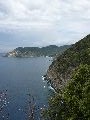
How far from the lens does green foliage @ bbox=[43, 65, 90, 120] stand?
52.8 meters

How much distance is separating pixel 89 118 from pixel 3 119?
85500 millimetres

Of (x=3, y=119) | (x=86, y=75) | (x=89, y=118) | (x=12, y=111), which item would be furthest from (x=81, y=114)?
(x=12, y=111)

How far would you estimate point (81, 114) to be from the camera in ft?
177

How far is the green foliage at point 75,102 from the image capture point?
5284 centimetres

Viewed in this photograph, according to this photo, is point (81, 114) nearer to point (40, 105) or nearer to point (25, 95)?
point (40, 105)

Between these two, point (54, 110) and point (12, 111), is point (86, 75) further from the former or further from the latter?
point (12, 111)

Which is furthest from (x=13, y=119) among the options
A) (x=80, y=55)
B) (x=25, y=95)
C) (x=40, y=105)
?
(x=80, y=55)

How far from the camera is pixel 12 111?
153 metres

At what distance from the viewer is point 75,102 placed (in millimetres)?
54062

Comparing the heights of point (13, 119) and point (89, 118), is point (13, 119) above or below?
below

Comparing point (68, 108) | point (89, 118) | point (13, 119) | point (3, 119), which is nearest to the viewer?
point (89, 118)

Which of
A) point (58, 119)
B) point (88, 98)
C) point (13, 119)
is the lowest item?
point (13, 119)

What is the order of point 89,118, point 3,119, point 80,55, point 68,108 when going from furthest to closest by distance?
point 80,55
point 3,119
point 68,108
point 89,118

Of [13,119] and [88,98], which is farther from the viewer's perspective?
[13,119]
